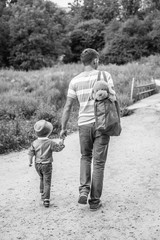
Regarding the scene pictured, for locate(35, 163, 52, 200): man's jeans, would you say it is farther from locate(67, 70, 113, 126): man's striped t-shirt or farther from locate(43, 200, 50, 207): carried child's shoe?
locate(67, 70, 113, 126): man's striped t-shirt

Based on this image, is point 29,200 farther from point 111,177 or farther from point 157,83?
point 157,83

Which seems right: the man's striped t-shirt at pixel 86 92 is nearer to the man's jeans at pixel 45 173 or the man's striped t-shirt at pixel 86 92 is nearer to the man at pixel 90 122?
the man at pixel 90 122

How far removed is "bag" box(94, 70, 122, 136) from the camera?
4.07 meters

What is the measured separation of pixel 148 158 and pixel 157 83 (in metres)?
9.84

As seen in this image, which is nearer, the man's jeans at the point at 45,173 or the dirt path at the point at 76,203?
the dirt path at the point at 76,203

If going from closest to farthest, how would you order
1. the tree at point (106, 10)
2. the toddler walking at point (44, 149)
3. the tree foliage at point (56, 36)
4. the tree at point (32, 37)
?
the toddler walking at point (44, 149), the tree at point (32, 37), the tree foliage at point (56, 36), the tree at point (106, 10)

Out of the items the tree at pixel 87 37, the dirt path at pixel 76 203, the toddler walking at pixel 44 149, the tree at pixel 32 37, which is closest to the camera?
the dirt path at pixel 76 203

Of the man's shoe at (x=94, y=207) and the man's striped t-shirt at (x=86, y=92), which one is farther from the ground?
the man's striped t-shirt at (x=86, y=92)

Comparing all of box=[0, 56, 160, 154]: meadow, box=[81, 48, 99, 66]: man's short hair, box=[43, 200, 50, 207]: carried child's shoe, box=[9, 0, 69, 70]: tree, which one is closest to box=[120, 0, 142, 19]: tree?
box=[9, 0, 69, 70]: tree

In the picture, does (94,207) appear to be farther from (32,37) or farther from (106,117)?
(32,37)

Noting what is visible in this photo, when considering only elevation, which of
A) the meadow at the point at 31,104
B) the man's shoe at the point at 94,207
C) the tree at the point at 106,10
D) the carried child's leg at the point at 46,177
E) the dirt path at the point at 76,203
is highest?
the tree at the point at 106,10

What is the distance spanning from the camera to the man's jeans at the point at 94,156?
423cm

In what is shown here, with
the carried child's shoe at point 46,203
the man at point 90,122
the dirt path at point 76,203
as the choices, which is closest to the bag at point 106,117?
the man at point 90,122

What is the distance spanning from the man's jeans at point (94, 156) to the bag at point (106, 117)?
0.12m
